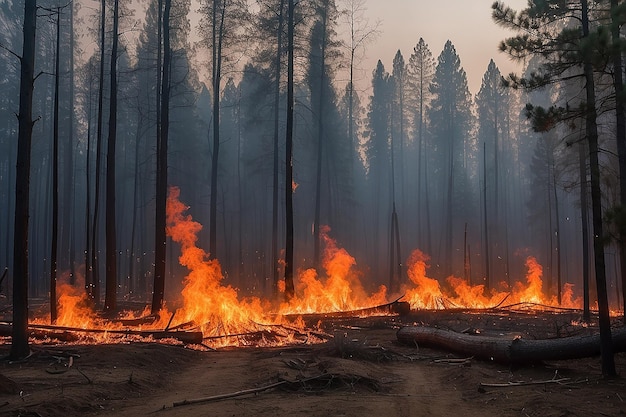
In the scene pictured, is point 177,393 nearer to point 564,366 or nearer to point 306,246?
point 564,366

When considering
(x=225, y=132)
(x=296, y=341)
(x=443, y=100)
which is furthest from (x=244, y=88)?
(x=296, y=341)

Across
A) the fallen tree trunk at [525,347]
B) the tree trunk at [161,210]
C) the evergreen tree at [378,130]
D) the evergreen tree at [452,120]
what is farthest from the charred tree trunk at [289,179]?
the evergreen tree at [378,130]

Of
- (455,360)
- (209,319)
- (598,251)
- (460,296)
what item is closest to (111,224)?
(209,319)

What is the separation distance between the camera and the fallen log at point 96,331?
517 inches

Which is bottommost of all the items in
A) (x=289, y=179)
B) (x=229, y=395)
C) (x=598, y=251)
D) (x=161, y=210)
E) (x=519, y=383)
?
(x=519, y=383)

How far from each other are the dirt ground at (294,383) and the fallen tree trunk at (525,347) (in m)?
0.27

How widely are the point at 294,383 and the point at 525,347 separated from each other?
5.12m

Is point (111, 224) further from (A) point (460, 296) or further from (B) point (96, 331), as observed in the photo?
(A) point (460, 296)

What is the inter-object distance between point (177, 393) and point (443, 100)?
46368mm

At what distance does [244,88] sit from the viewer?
52.6 metres

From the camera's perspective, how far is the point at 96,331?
13438 millimetres

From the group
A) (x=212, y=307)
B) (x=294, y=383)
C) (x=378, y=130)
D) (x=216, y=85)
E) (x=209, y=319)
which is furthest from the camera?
(x=378, y=130)

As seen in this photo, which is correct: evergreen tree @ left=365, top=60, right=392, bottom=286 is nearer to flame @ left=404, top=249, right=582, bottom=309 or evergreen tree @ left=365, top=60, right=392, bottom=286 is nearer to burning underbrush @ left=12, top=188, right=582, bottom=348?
flame @ left=404, top=249, right=582, bottom=309

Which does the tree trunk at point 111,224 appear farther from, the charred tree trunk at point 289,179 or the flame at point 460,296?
the flame at point 460,296
